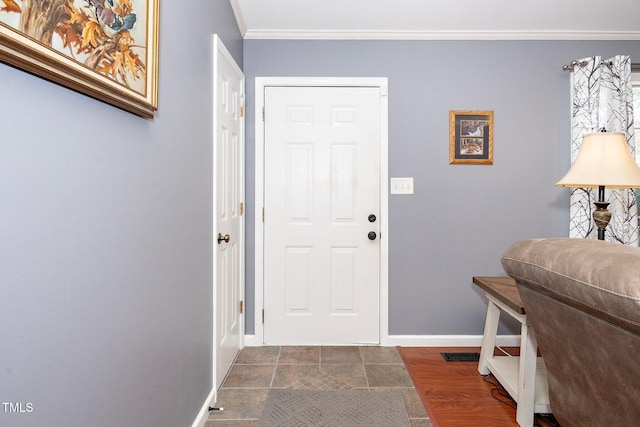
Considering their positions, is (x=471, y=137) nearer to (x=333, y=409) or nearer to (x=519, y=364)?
(x=519, y=364)

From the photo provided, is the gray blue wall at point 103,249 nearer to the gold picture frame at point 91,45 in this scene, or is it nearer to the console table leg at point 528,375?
the gold picture frame at point 91,45

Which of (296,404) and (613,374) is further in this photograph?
(296,404)

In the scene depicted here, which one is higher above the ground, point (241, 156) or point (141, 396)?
point (241, 156)

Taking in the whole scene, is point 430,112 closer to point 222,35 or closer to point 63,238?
point 222,35

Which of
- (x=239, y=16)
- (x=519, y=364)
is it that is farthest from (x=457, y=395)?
(x=239, y=16)

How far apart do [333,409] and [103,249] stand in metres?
1.57

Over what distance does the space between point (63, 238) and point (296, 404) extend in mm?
1643

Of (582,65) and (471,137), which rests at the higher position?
(582,65)

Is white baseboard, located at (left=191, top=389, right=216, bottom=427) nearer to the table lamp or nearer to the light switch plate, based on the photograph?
the light switch plate

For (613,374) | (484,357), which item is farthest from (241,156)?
(613,374)

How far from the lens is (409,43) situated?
9.25 feet

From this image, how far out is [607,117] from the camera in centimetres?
261

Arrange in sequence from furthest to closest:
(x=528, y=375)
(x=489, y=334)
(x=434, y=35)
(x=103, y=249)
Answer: (x=434, y=35), (x=489, y=334), (x=528, y=375), (x=103, y=249)

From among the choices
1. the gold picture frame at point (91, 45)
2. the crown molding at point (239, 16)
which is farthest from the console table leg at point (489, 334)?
the crown molding at point (239, 16)
